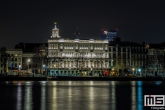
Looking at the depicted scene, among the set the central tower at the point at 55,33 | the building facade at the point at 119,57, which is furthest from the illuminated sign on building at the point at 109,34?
the central tower at the point at 55,33

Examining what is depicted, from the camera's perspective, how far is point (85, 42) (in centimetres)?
19150

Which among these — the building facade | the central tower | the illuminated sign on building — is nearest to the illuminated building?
the central tower

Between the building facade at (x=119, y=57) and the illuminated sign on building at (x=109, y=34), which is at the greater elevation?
the illuminated sign on building at (x=109, y=34)

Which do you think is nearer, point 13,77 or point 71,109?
point 71,109

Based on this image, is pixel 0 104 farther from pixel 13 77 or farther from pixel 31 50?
pixel 31 50

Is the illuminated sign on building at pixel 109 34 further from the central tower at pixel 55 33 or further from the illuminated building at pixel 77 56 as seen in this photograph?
the central tower at pixel 55 33

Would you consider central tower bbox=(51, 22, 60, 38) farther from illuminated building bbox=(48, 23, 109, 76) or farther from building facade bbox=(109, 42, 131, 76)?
building facade bbox=(109, 42, 131, 76)

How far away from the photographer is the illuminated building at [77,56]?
187 metres

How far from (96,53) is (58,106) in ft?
463

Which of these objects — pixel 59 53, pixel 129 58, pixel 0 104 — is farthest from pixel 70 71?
pixel 0 104

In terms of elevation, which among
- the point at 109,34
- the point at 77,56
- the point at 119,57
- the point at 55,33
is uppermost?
the point at 55,33

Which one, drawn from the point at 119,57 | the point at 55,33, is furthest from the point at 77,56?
the point at 119,57

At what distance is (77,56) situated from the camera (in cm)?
19000

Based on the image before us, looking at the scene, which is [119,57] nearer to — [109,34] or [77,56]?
[109,34]
